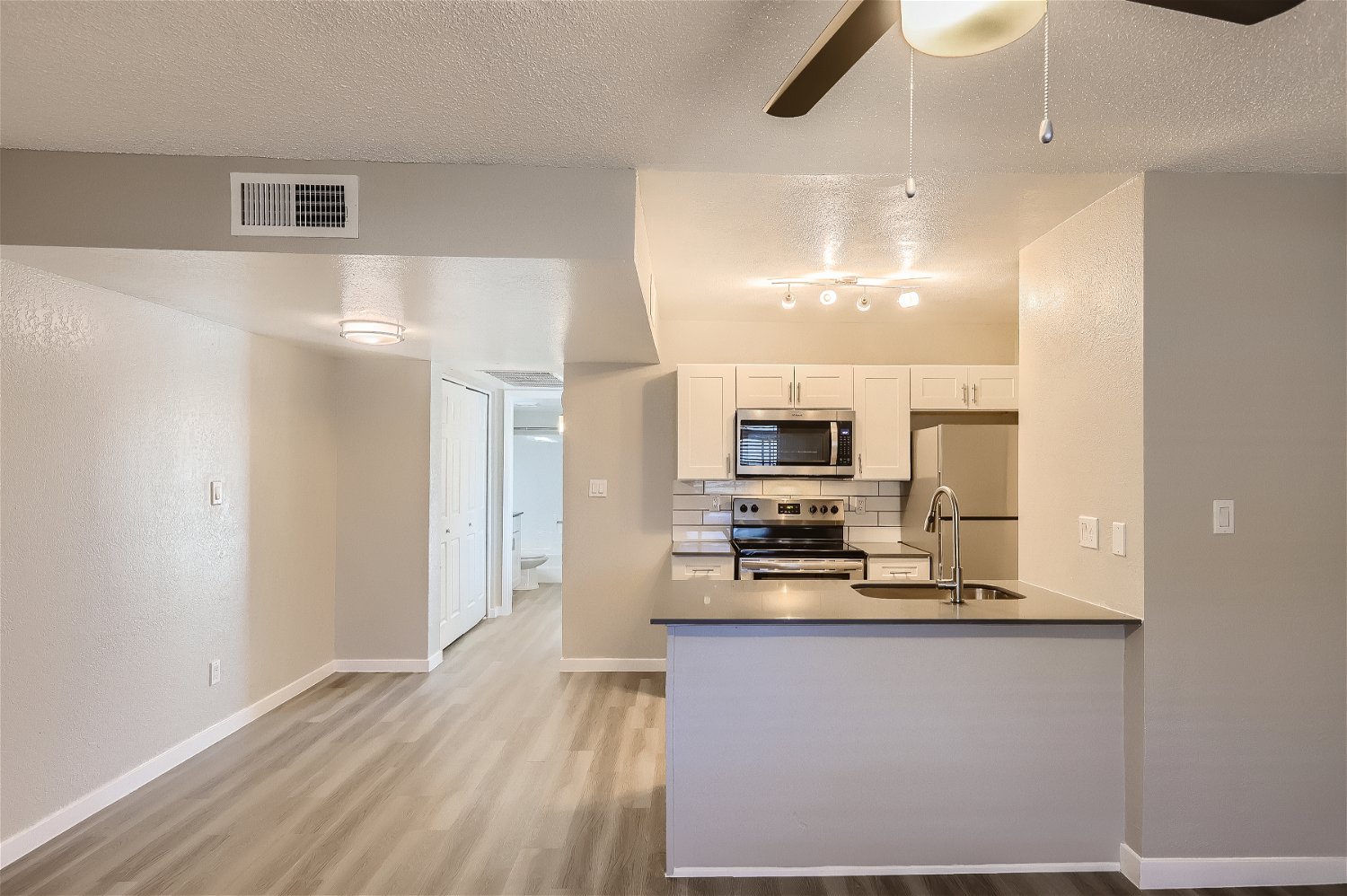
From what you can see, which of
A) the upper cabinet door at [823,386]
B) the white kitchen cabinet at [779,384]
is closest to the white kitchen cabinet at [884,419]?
the upper cabinet door at [823,386]

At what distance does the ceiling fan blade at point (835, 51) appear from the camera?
49.8 inches

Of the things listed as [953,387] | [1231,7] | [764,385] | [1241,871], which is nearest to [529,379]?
[764,385]

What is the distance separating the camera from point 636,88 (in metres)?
2.06

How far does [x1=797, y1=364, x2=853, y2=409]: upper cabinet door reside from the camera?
5.00 m

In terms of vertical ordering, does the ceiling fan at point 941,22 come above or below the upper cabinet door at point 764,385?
above

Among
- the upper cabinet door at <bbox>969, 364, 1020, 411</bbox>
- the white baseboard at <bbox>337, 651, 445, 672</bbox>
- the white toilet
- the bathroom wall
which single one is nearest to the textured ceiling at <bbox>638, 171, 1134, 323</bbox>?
the upper cabinet door at <bbox>969, 364, 1020, 411</bbox>

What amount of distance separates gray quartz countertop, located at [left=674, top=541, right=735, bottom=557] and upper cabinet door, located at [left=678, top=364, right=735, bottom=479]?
44cm

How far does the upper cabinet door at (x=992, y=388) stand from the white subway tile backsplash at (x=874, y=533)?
0.94 metres

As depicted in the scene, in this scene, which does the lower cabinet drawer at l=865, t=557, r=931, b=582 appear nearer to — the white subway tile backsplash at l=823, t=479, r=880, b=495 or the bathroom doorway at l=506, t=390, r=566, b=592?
the white subway tile backsplash at l=823, t=479, r=880, b=495

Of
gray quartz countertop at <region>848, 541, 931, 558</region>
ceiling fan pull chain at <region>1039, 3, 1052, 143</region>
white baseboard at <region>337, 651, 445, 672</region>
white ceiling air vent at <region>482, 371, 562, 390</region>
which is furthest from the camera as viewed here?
white ceiling air vent at <region>482, 371, 562, 390</region>

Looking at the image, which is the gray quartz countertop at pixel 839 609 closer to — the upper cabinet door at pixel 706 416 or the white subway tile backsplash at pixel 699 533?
the upper cabinet door at pixel 706 416

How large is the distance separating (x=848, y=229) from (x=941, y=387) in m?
2.06

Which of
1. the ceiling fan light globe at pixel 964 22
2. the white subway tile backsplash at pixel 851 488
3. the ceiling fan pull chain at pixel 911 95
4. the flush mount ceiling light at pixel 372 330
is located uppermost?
the ceiling fan pull chain at pixel 911 95

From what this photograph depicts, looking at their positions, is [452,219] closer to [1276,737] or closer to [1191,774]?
[1191,774]
